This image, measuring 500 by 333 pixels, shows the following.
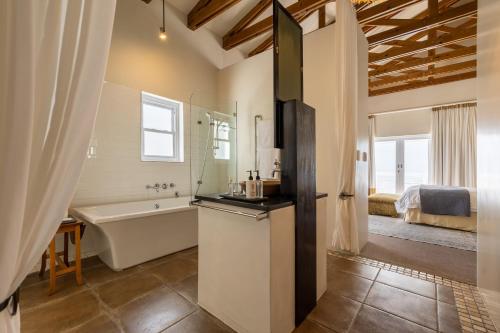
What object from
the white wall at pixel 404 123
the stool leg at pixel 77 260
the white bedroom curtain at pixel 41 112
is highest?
the white wall at pixel 404 123

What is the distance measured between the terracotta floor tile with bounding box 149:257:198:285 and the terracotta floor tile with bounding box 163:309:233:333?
2.04ft

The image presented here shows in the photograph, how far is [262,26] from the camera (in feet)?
12.9

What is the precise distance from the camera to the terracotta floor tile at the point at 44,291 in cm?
182

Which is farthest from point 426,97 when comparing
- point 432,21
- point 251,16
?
point 251,16

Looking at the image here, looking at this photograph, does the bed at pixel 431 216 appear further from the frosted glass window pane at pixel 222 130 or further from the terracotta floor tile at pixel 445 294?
the frosted glass window pane at pixel 222 130

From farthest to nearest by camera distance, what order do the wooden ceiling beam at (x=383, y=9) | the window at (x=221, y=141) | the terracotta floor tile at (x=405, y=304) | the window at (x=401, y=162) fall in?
the window at (x=401, y=162) → the window at (x=221, y=141) → the wooden ceiling beam at (x=383, y=9) → the terracotta floor tile at (x=405, y=304)

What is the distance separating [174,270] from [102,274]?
753mm

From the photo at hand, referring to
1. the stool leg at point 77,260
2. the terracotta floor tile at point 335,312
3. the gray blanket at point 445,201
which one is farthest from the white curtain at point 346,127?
the stool leg at point 77,260

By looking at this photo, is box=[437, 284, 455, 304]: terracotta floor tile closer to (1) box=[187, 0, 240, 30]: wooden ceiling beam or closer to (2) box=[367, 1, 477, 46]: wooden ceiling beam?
(2) box=[367, 1, 477, 46]: wooden ceiling beam

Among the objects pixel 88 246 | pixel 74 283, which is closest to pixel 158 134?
pixel 88 246

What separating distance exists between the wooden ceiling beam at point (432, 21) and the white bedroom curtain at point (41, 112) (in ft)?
15.6

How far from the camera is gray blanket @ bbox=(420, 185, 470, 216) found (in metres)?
3.67

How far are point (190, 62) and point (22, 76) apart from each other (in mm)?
3821

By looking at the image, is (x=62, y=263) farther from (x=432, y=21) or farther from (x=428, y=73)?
(x=428, y=73)
